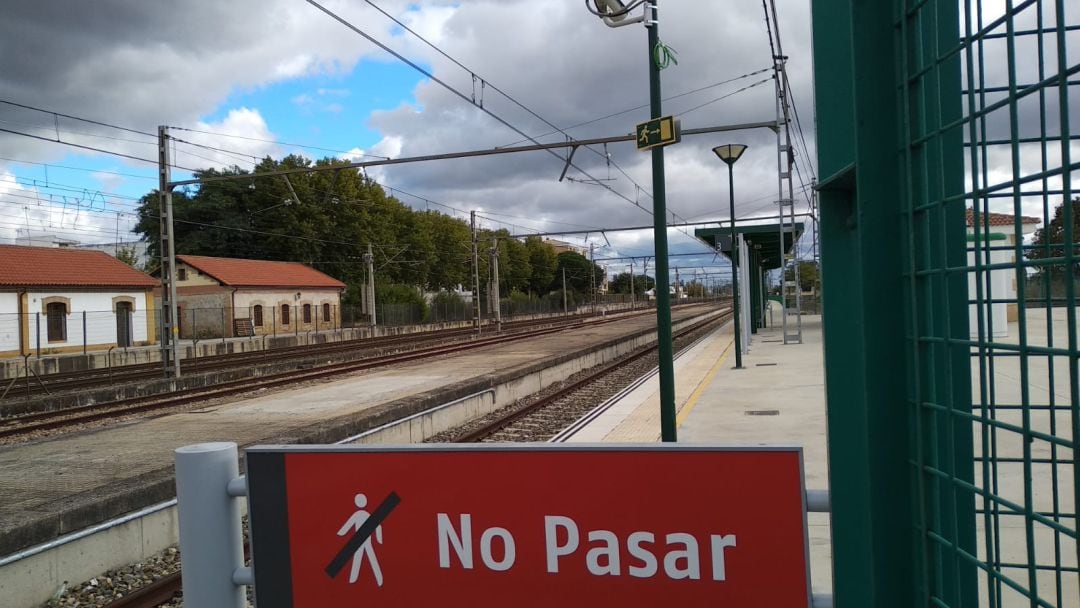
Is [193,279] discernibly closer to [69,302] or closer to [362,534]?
[69,302]

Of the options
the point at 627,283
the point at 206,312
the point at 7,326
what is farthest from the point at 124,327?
the point at 627,283

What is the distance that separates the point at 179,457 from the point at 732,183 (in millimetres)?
15741

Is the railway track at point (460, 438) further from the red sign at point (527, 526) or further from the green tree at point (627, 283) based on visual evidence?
the green tree at point (627, 283)

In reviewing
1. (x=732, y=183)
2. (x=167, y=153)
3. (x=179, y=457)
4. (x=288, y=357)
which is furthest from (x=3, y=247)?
(x=179, y=457)

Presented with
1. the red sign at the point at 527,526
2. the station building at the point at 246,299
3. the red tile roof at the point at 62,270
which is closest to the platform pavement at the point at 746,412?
the red sign at the point at 527,526

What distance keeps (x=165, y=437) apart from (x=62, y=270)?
2884cm

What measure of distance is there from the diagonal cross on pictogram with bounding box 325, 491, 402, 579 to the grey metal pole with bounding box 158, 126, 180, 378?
18928 mm

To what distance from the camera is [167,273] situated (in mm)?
19922

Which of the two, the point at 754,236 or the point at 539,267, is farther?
the point at 539,267

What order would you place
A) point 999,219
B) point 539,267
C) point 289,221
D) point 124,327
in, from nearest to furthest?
point 999,219
point 124,327
point 289,221
point 539,267

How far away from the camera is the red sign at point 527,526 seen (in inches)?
69.6

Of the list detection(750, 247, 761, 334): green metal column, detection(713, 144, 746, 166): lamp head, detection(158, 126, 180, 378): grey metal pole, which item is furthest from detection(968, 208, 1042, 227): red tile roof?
detection(750, 247, 761, 334): green metal column

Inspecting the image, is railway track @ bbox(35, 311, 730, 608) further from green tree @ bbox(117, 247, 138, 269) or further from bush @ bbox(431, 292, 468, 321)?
green tree @ bbox(117, 247, 138, 269)

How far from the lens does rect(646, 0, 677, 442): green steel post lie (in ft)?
25.3
